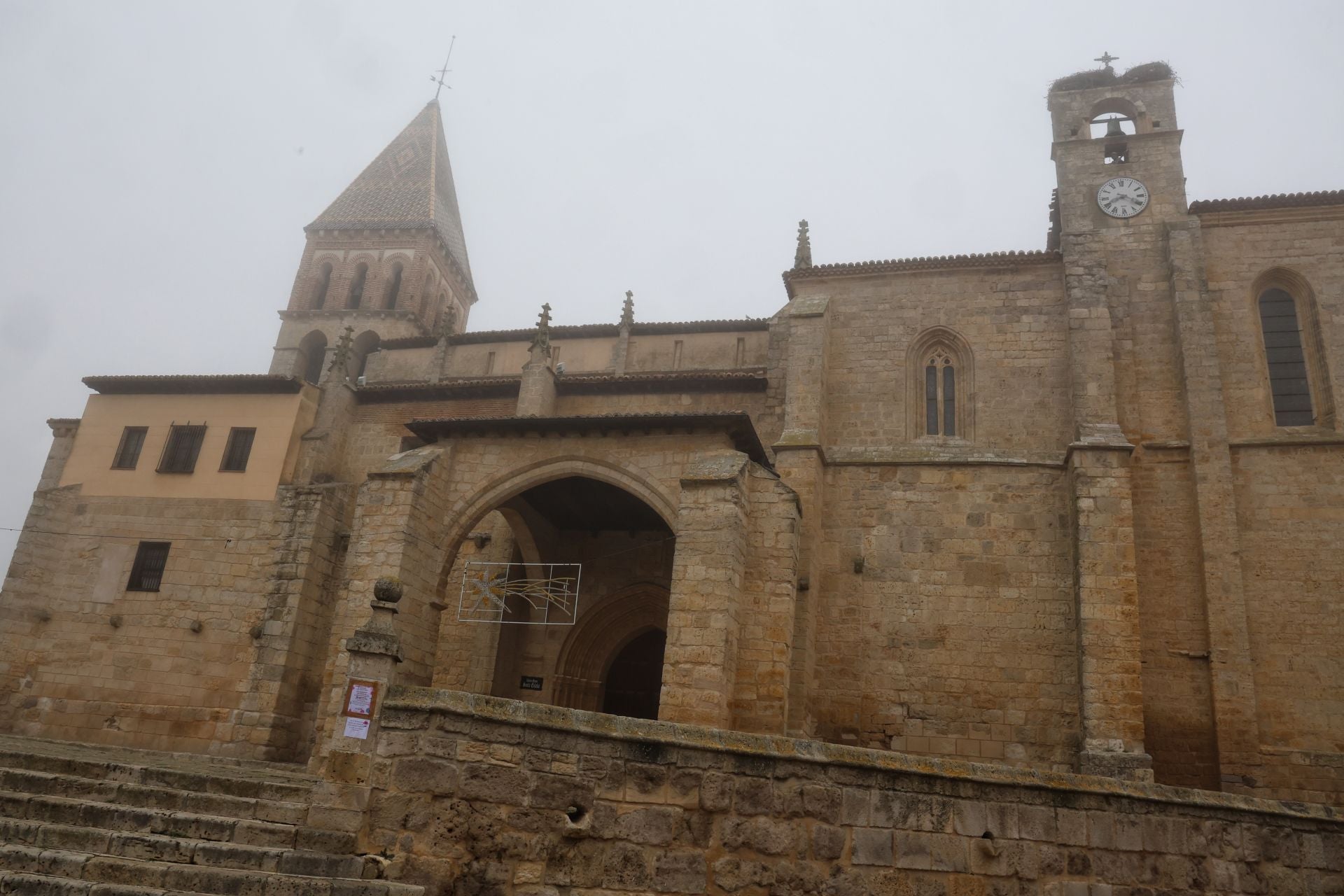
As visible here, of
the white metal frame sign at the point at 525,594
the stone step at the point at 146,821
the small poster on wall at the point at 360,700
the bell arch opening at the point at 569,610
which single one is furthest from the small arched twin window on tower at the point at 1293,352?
the stone step at the point at 146,821

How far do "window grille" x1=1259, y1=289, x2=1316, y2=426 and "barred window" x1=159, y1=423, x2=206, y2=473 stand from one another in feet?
65.8

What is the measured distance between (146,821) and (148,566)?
12370mm

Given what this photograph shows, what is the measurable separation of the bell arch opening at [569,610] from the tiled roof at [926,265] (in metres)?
5.52

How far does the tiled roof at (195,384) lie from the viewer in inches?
755

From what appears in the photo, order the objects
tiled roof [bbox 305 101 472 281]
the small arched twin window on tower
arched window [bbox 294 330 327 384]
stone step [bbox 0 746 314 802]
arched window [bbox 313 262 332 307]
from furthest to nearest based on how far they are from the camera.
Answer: tiled roof [bbox 305 101 472 281]
arched window [bbox 313 262 332 307]
arched window [bbox 294 330 327 384]
the small arched twin window on tower
stone step [bbox 0 746 314 802]

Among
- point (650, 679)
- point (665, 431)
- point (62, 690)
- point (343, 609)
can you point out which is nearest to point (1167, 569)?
point (665, 431)

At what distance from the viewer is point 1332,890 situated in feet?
19.7

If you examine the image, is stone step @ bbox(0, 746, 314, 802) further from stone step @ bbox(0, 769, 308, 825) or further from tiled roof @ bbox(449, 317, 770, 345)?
tiled roof @ bbox(449, 317, 770, 345)

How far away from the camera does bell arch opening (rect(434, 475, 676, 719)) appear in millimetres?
16266

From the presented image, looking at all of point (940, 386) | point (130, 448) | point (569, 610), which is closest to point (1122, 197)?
point (940, 386)

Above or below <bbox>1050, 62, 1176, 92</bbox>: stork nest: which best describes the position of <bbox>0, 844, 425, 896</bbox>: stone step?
below

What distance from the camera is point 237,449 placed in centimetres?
1886

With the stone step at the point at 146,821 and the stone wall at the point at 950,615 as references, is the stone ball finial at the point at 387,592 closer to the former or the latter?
the stone step at the point at 146,821

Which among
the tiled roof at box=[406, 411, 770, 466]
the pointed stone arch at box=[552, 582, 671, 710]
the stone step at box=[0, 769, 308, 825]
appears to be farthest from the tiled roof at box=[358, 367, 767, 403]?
the stone step at box=[0, 769, 308, 825]
